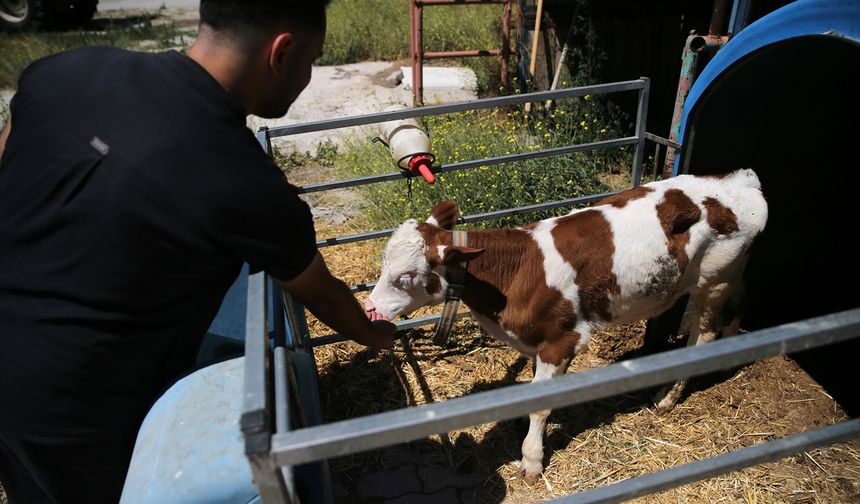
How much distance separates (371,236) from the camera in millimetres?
3592

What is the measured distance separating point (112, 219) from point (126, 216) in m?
0.04

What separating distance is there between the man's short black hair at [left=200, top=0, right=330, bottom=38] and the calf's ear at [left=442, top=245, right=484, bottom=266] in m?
1.38

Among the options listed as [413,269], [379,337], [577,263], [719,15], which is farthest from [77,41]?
[379,337]

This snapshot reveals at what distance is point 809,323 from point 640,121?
258cm

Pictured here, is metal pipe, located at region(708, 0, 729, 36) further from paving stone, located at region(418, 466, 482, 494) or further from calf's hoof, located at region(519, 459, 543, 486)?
paving stone, located at region(418, 466, 482, 494)

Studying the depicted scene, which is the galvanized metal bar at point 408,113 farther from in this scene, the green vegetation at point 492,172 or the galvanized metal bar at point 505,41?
the galvanized metal bar at point 505,41

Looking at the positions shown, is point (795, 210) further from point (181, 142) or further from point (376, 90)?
point (376, 90)

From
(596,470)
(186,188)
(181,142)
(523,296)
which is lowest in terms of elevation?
(596,470)

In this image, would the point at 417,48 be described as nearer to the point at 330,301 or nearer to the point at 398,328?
the point at 398,328

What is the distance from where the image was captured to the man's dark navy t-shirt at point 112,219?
56.2 inches

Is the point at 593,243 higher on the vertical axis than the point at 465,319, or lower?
higher

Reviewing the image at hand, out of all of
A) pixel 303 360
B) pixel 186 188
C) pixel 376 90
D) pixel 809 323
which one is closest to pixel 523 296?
pixel 303 360

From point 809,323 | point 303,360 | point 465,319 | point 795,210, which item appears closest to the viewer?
point 809,323

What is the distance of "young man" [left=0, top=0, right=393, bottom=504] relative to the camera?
1.43 metres
